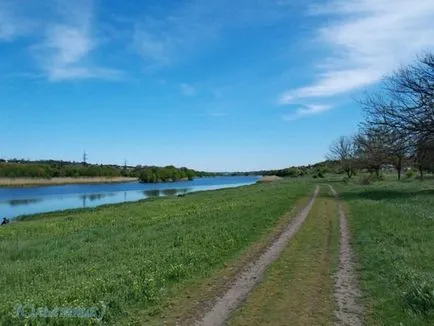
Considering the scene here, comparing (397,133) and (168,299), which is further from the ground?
(397,133)

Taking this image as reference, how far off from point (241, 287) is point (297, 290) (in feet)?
3.69

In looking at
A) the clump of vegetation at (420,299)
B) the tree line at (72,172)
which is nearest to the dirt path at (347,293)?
the clump of vegetation at (420,299)

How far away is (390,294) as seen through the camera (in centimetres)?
830

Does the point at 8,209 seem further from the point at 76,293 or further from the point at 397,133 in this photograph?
the point at 76,293

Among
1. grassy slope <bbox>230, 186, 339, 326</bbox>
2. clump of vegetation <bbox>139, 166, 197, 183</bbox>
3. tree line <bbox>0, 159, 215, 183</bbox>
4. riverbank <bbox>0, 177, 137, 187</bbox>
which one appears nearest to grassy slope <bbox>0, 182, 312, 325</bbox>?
grassy slope <bbox>230, 186, 339, 326</bbox>

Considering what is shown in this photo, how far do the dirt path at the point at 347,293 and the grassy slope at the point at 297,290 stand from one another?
15 centimetres

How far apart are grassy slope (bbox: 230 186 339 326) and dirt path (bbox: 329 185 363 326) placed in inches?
6.0

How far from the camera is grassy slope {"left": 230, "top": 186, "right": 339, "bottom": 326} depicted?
718cm

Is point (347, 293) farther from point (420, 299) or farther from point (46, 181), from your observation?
point (46, 181)

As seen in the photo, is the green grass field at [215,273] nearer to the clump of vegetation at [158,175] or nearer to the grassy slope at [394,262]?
the grassy slope at [394,262]

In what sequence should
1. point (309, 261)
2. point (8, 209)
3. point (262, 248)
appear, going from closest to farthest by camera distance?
point (309, 261), point (262, 248), point (8, 209)

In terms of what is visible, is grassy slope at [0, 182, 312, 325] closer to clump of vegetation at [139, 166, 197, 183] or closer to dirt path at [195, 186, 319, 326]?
dirt path at [195, 186, 319, 326]

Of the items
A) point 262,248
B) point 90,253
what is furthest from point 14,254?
point 262,248

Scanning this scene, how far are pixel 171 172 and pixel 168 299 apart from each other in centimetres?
17811
